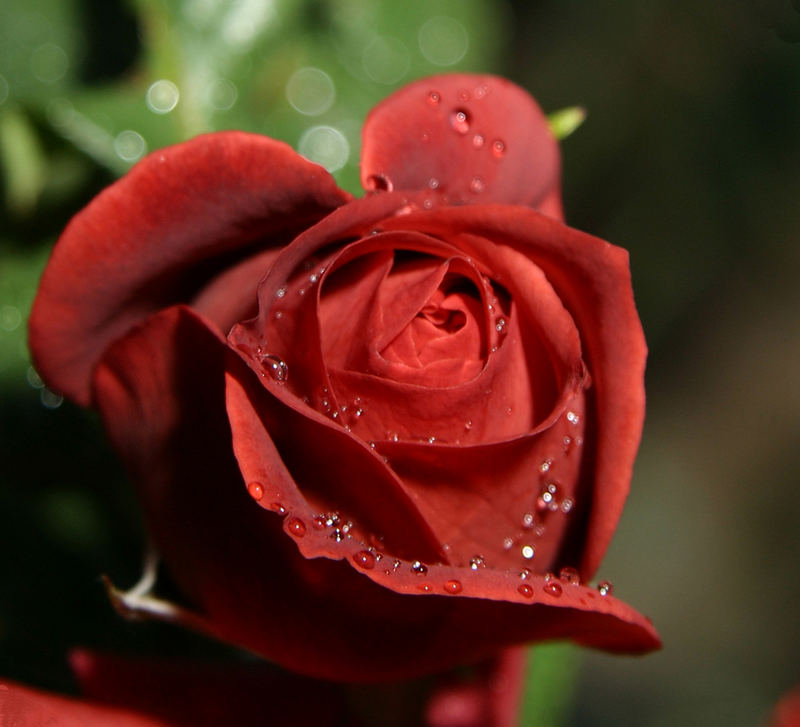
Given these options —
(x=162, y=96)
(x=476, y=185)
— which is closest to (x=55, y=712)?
(x=476, y=185)

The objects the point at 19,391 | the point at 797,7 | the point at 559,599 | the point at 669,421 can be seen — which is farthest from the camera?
the point at 669,421

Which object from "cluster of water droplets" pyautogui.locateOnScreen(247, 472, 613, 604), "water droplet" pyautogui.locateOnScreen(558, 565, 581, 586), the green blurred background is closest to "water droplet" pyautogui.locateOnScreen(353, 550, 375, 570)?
"cluster of water droplets" pyautogui.locateOnScreen(247, 472, 613, 604)

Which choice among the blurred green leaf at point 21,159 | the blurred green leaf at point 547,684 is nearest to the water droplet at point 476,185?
the blurred green leaf at point 21,159

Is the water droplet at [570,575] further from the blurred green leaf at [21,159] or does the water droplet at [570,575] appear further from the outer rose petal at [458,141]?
the blurred green leaf at [21,159]

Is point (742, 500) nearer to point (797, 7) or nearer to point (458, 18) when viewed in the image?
point (797, 7)

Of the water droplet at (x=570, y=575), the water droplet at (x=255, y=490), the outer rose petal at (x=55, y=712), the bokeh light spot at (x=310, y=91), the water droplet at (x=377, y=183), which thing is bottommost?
the outer rose petal at (x=55, y=712)

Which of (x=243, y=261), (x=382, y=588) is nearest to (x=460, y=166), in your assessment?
(x=243, y=261)

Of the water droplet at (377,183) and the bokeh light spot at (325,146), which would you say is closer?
the water droplet at (377,183)
